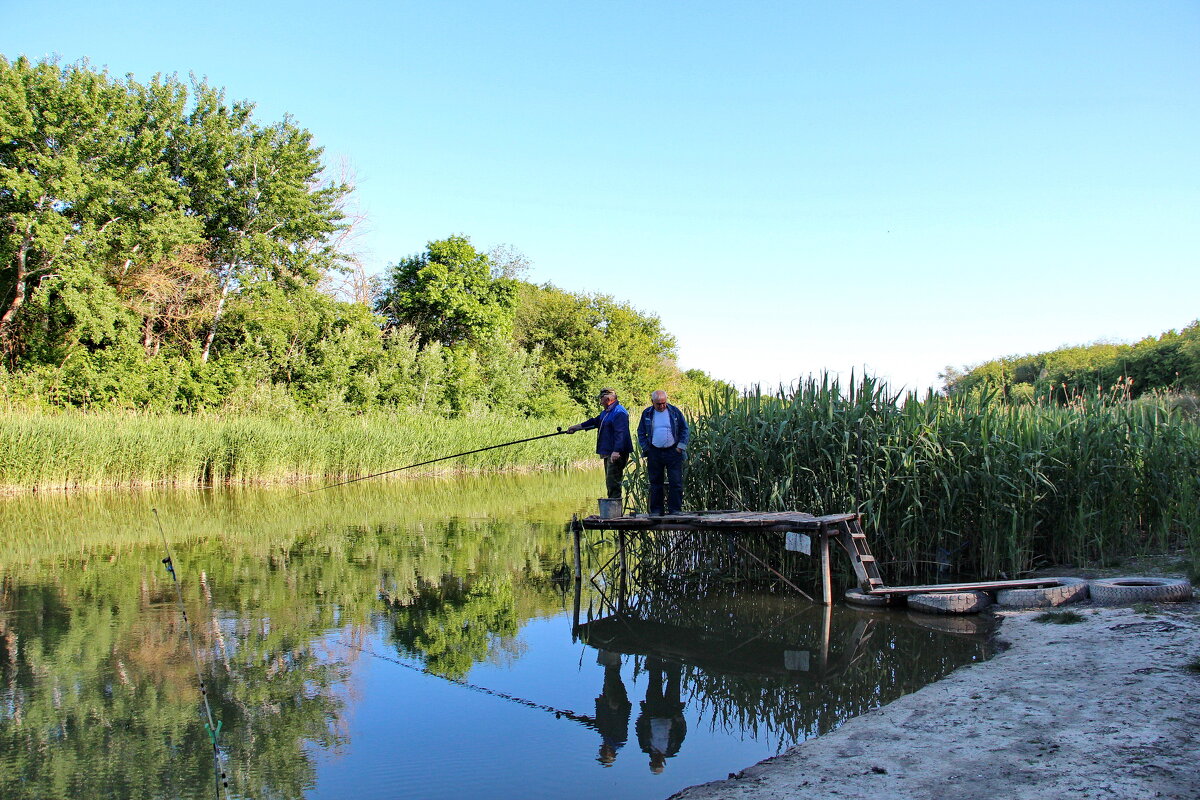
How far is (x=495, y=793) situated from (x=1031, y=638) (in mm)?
4640

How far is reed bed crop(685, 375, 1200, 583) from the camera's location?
9.40 metres

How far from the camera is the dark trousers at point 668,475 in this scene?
9.80 m

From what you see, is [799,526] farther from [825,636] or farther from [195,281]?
[195,281]

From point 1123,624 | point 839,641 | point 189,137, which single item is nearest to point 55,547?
point 839,641

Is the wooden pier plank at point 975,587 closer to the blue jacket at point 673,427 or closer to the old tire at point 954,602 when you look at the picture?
the old tire at point 954,602

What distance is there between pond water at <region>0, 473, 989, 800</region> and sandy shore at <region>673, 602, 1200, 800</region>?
46 centimetres

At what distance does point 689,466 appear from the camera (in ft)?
34.6

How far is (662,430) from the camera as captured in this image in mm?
9633

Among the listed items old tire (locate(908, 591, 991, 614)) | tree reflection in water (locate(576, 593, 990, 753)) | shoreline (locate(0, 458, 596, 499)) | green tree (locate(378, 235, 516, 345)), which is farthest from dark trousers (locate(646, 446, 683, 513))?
green tree (locate(378, 235, 516, 345))

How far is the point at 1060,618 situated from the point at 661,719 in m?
3.85

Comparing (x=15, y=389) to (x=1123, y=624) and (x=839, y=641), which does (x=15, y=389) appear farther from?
(x=1123, y=624)

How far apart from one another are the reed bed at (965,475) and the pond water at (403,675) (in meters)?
1.39

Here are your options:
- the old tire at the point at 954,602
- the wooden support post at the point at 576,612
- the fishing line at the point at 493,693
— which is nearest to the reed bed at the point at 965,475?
the old tire at the point at 954,602

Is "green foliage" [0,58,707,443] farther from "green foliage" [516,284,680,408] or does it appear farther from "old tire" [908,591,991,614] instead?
"old tire" [908,591,991,614]
